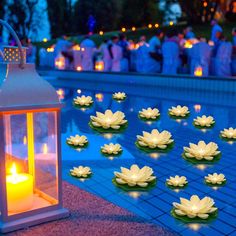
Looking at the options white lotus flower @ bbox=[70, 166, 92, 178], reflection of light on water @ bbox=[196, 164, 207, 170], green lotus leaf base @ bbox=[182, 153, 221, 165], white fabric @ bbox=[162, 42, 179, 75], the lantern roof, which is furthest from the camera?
white fabric @ bbox=[162, 42, 179, 75]

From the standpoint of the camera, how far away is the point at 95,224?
1779 mm

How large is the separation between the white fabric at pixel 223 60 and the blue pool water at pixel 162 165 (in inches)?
138

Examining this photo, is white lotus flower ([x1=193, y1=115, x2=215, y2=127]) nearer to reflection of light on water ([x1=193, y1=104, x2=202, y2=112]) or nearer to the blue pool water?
the blue pool water

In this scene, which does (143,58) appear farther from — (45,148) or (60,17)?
(60,17)

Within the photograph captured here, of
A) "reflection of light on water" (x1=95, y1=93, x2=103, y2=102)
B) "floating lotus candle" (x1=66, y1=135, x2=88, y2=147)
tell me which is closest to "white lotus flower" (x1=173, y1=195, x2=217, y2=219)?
"floating lotus candle" (x1=66, y1=135, x2=88, y2=147)

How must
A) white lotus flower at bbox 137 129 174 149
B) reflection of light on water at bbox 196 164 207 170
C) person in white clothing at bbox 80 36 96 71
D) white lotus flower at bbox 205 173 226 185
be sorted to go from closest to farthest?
white lotus flower at bbox 205 173 226 185 → reflection of light on water at bbox 196 164 207 170 → white lotus flower at bbox 137 129 174 149 → person in white clothing at bbox 80 36 96 71

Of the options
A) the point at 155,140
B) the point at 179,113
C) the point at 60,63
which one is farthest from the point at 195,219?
the point at 60,63

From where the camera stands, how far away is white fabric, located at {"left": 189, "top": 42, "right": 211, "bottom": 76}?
9.25 m

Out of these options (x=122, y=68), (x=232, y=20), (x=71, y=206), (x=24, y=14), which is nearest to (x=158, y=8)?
(x=232, y=20)

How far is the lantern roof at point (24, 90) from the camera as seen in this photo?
1539 mm

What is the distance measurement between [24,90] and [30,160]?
450 millimetres

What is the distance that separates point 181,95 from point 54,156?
6.01 meters

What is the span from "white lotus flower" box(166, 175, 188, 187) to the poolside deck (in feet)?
2.15

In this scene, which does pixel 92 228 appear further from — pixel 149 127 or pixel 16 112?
pixel 149 127
